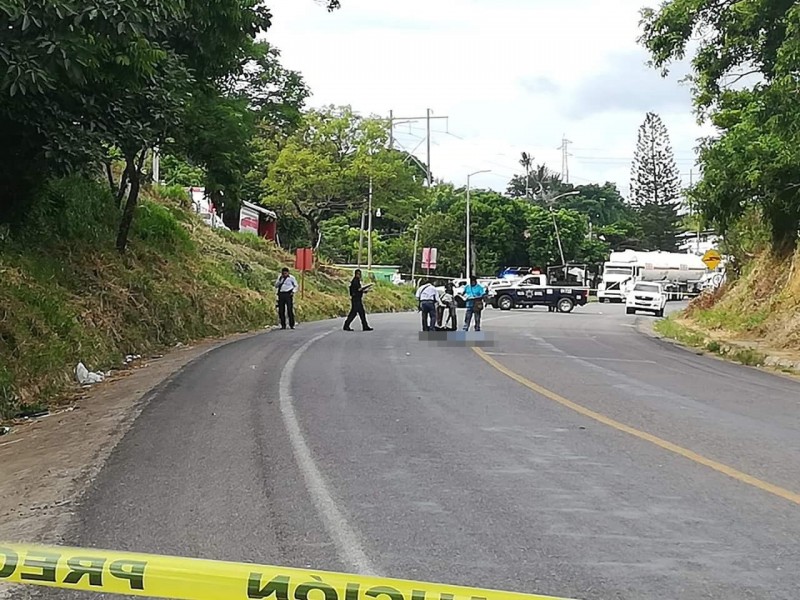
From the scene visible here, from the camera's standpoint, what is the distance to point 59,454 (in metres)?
9.61

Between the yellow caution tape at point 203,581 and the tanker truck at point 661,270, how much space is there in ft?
243

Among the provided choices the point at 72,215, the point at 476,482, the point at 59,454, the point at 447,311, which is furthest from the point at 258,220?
the point at 476,482

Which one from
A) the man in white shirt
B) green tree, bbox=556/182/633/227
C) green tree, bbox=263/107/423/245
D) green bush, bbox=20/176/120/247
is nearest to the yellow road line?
green bush, bbox=20/176/120/247

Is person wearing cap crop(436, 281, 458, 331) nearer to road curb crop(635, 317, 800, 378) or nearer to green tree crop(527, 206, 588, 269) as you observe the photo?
road curb crop(635, 317, 800, 378)

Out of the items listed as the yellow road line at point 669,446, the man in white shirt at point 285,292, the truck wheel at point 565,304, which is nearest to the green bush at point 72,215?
the man in white shirt at point 285,292

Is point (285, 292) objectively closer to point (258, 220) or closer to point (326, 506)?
point (326, 506)

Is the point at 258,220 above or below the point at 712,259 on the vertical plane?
above

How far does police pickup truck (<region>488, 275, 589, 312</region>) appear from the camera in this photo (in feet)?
165

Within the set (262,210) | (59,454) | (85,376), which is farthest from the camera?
(262,210)

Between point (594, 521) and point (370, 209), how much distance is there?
1964 inches

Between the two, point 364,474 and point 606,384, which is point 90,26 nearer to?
point 364,474

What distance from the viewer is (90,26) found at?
962 cm

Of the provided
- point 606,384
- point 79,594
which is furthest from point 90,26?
point 606,384

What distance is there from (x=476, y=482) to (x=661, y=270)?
239ft
